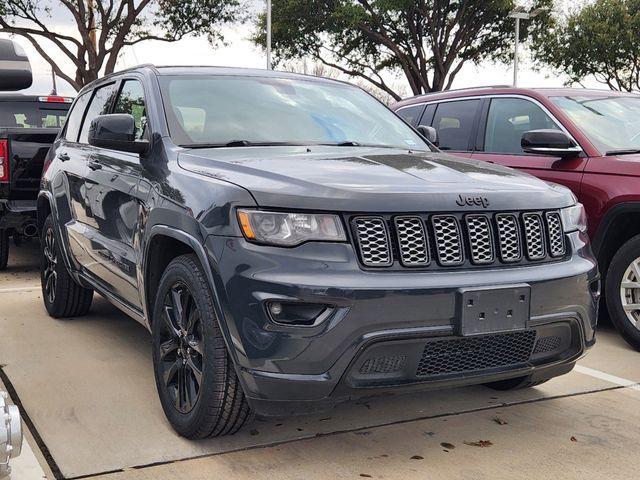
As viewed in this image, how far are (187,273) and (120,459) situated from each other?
822 millimetres

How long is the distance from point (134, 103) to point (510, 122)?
10.4ft

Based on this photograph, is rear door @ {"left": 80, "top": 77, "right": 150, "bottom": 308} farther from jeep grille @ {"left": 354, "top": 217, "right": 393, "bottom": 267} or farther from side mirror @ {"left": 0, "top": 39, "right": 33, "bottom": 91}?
side mirror @ {"left": 0, "top": 39, "right": 33, "bottom": 91}

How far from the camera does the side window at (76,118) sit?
5.74 metres

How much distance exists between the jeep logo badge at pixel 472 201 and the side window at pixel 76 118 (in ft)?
11.1

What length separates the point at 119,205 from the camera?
14.0 feet

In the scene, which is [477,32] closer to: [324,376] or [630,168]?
[630,168]

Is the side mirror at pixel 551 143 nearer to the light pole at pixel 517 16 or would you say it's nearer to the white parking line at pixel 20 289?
the white parking line at pixel 20 289

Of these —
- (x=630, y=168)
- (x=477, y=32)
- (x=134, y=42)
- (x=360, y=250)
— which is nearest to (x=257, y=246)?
(x=360, y=250)

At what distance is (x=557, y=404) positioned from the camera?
4.09 m

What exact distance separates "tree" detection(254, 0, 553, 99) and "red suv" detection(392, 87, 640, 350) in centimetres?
1998

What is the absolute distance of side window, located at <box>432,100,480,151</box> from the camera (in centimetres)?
678

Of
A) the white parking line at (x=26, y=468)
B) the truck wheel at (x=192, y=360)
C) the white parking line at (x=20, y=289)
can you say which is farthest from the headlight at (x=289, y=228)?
the white parking line at (x=20, y=289)

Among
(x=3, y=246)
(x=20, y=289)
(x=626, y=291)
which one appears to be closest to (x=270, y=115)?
(x=626, y=291)

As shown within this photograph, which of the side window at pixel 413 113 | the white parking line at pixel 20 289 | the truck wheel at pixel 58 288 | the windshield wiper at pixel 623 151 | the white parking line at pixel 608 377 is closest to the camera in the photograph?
the white parking line at pixel 608 377
